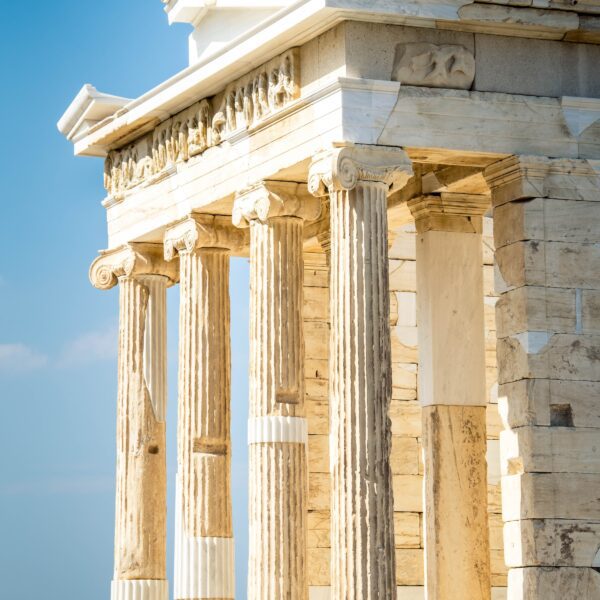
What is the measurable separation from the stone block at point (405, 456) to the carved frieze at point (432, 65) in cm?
751

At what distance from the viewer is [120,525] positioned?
31.2 metres

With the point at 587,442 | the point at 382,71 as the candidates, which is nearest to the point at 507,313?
the point at 587,442

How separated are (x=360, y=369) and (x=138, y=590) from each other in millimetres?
7811

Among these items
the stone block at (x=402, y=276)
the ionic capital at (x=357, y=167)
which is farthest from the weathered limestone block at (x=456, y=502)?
the ionic capital at (x=357, y=167)

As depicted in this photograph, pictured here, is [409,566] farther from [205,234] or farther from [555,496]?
[555,496]

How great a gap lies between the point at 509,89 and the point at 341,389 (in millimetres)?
4529

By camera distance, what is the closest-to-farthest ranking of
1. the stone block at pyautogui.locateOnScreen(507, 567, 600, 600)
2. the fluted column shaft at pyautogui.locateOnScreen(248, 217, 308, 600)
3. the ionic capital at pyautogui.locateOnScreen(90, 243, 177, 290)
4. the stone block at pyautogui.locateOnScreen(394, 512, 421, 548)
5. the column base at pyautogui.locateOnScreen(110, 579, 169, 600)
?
1. the stone block at pyautogui.locateOnScreen(507, 567, 600, 600)
2. the fluted column shaft at pyautogui.locateOnScreen(248, 217, 308, 600)
3. the column base at pyautogui.locateOnScreen(110, 579, 169, 600)
4. the stone block at pyautogui.locateOnScreen(394, 512, 421, 548)
5. the ionic capital at pyautogui.locateOnScreen(90, 243, 177, 290)

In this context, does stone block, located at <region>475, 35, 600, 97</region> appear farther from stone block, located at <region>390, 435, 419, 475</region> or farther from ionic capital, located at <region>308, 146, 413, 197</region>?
stone block, located at <region>390, 435, 419, 475</region>

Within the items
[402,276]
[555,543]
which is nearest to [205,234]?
[402,276]

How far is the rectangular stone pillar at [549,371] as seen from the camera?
81.4ft

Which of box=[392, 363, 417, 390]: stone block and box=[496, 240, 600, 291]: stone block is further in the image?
box=[392, 363, 417, 390]: stone block

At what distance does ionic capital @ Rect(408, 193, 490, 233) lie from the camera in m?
28.5

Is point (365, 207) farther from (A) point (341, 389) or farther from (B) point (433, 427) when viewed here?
(B) point (433, 427)

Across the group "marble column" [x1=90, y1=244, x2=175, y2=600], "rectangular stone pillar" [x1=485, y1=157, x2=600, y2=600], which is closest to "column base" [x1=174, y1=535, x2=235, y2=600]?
"marble column" [x1=90, y1=244, x2=175, y2=600]
